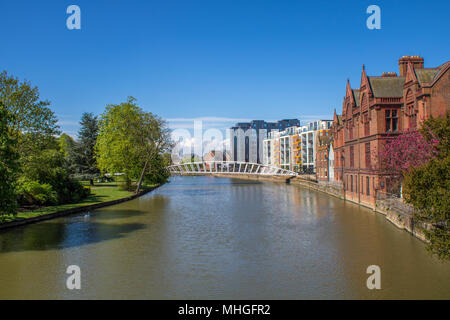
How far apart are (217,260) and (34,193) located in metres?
22.1

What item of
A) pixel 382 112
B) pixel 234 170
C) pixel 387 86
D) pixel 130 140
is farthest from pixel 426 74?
pixel 234 170

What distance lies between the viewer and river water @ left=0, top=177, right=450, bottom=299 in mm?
13648

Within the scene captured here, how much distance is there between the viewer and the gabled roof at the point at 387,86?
34750mm

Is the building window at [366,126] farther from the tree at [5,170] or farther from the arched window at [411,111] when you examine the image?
the tree at [5,170]

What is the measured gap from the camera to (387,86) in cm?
3547

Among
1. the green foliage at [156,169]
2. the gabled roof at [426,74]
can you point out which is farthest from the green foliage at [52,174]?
the gabled roof at [426,74]

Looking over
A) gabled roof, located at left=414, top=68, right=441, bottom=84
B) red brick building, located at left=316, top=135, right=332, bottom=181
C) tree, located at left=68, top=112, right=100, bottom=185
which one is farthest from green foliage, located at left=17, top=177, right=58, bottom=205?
red brick building, located at left=316, top=135, right=332, bottom=181

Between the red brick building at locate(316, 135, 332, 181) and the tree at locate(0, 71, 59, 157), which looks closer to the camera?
the tree at locate(0, 71, 59, 157)

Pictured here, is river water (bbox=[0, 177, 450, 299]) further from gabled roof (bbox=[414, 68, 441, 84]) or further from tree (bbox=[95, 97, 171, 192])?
tree (bbox=[95, 97, 171, 192])

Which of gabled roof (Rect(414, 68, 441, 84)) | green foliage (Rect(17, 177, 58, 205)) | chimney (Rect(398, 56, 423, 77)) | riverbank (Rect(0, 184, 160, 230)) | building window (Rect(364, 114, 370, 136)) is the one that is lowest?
riverbank (Rect(0, 184, 160, 230))

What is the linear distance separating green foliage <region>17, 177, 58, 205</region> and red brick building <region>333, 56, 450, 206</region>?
2879cm

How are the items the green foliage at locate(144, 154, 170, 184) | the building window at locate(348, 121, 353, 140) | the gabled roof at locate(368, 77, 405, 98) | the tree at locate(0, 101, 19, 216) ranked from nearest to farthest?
the tree at locate(0, 101, 19, 216) → the gabled roof at locate(368, 77, 405, 98) → the building window at locate(348, 121, 353, 140) → the green foliage at locate(144, 154, 170, 184)

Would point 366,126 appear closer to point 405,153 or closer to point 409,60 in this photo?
point 409,60
